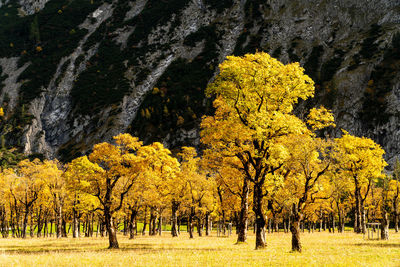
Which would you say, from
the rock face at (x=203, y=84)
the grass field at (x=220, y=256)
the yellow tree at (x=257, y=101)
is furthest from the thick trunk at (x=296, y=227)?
the rock face at (x=203, y=84)

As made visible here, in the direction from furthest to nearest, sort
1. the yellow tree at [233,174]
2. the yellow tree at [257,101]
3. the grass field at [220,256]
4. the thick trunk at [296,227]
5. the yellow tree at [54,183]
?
the yellow tree at [54,183]
the yellow tree at [233,174]
the yellow tree at [257,101]
the thick trunk at [296,227]
the grass field at [220,256]

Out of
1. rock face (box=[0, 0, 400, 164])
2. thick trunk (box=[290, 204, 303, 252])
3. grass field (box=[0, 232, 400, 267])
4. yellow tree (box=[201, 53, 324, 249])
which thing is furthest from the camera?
rock face (box=[0, 0, 400, 164])

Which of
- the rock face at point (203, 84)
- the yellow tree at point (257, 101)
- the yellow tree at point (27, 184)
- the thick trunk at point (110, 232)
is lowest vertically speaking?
the thick trunk at point (110, 232)

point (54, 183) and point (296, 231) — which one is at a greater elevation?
point (54, 183)

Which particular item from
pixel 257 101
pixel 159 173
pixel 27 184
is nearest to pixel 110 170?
pixel 159 173

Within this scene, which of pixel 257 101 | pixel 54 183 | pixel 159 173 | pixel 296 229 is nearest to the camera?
pixel 296 229

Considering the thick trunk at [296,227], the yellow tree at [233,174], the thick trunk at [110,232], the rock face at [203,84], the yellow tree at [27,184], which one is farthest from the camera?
the rock face at [203,84]

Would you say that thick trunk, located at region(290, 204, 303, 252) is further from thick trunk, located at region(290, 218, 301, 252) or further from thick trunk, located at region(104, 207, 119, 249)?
thick trunk, located at region(104, 207, 119, 249)

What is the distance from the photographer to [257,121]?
81.5 feet

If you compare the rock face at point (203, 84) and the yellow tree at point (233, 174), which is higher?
the rock face at point (203, 84)

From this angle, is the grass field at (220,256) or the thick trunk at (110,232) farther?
the thick trunk at (110,232)

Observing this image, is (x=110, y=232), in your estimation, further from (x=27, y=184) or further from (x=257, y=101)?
(x=27, y=184)

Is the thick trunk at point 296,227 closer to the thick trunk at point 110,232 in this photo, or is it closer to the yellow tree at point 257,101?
the yellow tree at point 257,101

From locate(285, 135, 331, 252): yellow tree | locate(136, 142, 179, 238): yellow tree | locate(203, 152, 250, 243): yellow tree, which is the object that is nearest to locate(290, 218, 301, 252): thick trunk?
locate(285, 135, 331, 252): yellow tree
